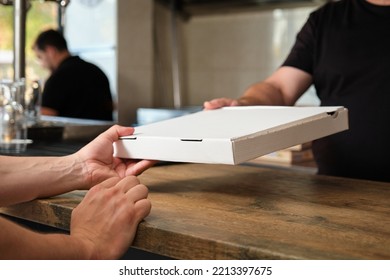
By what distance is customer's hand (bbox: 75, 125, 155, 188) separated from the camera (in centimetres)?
104

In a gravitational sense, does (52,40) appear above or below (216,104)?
above

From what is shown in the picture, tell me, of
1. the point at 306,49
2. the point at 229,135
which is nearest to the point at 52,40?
the point at 306,49

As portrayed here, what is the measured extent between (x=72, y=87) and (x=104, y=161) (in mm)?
2513

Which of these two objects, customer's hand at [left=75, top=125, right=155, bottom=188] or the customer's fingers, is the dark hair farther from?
the customer's fingers

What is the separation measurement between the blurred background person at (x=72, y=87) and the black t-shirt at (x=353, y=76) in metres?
2.02

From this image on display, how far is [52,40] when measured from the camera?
3.71m

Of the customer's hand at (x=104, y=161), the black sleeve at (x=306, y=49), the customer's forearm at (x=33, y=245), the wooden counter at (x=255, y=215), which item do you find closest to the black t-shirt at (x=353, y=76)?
the black sleeve at (x=306, y=49)

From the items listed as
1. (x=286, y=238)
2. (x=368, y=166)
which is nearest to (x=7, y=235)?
(x=286, y=238)

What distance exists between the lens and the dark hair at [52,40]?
3.70 metres

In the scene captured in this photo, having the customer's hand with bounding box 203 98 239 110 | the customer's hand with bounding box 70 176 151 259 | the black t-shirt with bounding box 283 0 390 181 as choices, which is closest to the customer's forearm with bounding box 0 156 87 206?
the customer's hand with bounding box 70 176 151 259

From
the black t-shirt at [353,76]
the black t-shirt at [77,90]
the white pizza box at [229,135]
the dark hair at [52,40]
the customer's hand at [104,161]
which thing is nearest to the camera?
the white pizza box at [229,135]

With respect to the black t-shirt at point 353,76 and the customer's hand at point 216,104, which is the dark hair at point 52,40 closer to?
the black t-shirt at point 353,76

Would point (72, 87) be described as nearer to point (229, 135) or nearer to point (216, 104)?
point (216, 104)

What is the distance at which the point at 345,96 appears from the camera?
1578 mm
